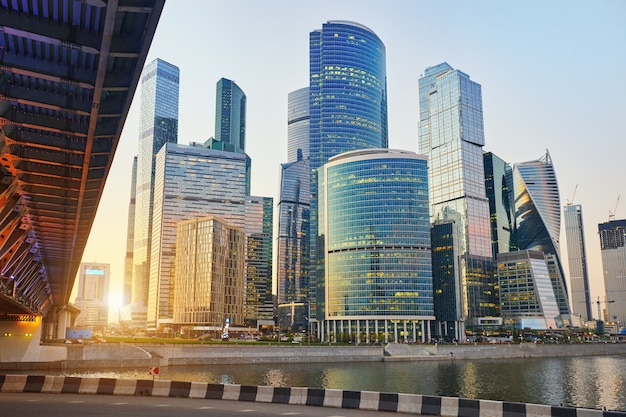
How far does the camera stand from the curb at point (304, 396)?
80.2 feet

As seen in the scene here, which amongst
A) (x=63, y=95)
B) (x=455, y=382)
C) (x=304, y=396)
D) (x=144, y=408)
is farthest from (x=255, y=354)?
(x=63, y=95)

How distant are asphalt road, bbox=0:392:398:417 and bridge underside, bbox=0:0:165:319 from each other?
10392mm

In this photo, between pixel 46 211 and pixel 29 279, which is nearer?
pixel 46 211

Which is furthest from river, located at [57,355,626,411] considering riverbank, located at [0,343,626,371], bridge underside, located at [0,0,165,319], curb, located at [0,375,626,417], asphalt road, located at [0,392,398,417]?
bridge underside, located at [0,0,165,319]

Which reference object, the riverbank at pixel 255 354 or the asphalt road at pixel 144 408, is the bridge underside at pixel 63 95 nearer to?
the asphalt road at pixel 144 408

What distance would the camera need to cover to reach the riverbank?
305 feet

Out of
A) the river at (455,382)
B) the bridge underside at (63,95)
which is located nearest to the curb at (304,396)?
the bridge underside at (63,95)

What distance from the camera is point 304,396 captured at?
30266 mm

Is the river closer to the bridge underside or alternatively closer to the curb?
the curb

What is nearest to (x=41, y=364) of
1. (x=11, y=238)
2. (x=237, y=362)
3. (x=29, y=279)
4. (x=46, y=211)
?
(x=29, y=279)

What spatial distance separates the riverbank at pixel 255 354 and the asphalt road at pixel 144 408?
2529 inches

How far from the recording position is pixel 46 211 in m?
36.3

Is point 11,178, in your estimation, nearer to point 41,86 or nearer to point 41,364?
point 41,86

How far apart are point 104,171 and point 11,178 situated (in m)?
4.51
